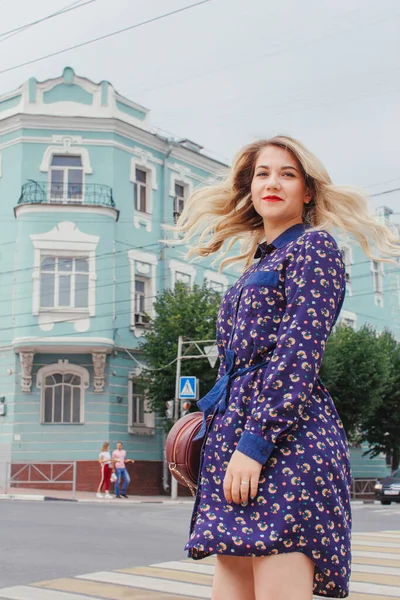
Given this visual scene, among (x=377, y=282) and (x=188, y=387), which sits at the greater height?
(x=377, y=282)

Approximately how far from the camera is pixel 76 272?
1072 inches

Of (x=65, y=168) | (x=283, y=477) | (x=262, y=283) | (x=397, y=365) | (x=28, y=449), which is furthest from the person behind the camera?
(x=397, y=365)

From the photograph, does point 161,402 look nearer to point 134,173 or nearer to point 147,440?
point 147,440

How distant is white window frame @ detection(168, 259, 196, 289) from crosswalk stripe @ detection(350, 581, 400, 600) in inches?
935

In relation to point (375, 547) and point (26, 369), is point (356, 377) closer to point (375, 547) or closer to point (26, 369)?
point (26, 369)

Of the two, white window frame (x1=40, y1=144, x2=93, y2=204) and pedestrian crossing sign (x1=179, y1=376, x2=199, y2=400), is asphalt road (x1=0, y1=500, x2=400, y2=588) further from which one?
white window frame (x1=40, y1=144, x2=93, y2=204)

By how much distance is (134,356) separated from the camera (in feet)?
92.5

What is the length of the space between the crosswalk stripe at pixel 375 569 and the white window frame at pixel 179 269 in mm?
22725

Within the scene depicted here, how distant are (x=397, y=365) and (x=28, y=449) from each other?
52.2 feet

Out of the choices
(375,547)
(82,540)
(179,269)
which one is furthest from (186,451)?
(179,269)

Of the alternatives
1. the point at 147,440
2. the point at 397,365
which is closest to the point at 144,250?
the point at 147,440

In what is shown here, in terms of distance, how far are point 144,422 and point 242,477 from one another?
2620cm

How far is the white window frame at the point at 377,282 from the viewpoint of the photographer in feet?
139

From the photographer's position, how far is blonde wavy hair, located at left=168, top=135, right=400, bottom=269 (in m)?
3.12
